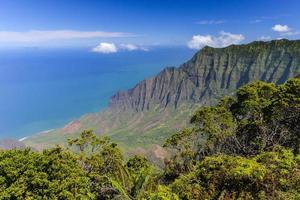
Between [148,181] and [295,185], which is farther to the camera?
[148,181]

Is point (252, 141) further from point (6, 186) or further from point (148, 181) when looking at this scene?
point (6, 186)

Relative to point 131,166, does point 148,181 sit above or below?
above

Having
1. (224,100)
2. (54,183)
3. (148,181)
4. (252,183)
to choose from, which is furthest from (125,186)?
(224,100)

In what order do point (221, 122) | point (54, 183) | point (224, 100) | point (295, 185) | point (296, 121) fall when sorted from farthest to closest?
1. point (224, 100)
2. point (221, 122)
3. point (296, 121)
4. point (54, 183)
5. point (295, 185)

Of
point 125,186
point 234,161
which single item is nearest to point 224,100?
point 125,186

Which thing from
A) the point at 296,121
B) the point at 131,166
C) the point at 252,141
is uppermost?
the point at 296,121

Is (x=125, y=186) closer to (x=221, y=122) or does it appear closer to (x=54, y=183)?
(x=54, y=183)

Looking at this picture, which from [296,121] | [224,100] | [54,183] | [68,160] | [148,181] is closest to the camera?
[54,183]
